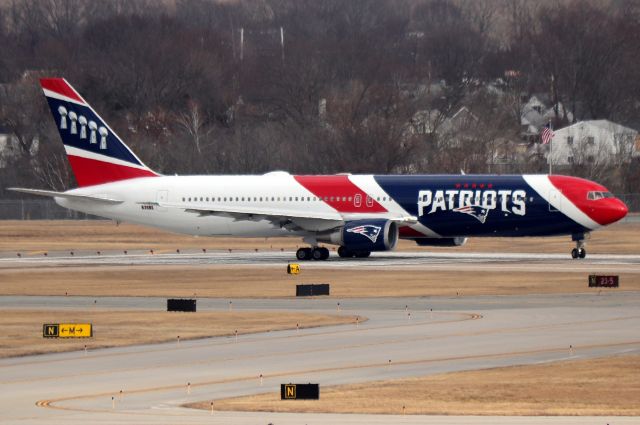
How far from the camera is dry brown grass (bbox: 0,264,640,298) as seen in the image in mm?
55406

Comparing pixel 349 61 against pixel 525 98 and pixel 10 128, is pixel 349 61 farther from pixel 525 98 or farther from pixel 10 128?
pixel 10 128

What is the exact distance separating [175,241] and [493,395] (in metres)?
65.8

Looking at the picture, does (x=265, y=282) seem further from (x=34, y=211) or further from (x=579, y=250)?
(x=34, y=211)

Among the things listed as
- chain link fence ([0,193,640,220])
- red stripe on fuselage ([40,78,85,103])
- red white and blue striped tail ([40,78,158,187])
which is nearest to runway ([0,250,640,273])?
red white and blue striped tail ([40,78,158,187])

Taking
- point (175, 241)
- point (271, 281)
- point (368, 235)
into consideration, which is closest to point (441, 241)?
point (368, 235)

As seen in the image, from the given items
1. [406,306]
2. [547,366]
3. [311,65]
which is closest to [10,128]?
[311,65]

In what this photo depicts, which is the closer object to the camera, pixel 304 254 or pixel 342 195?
pixel 304 254

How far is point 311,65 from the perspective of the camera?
185 metres

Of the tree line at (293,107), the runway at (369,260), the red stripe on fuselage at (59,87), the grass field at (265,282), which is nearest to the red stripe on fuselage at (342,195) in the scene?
the runway at (369,260)

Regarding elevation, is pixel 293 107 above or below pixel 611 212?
above

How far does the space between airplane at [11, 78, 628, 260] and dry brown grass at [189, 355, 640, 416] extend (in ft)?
124

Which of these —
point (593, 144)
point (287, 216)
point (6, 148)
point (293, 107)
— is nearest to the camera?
point (287, 216)

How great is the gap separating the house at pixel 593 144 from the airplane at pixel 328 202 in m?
52.6

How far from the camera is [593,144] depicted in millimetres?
154500
